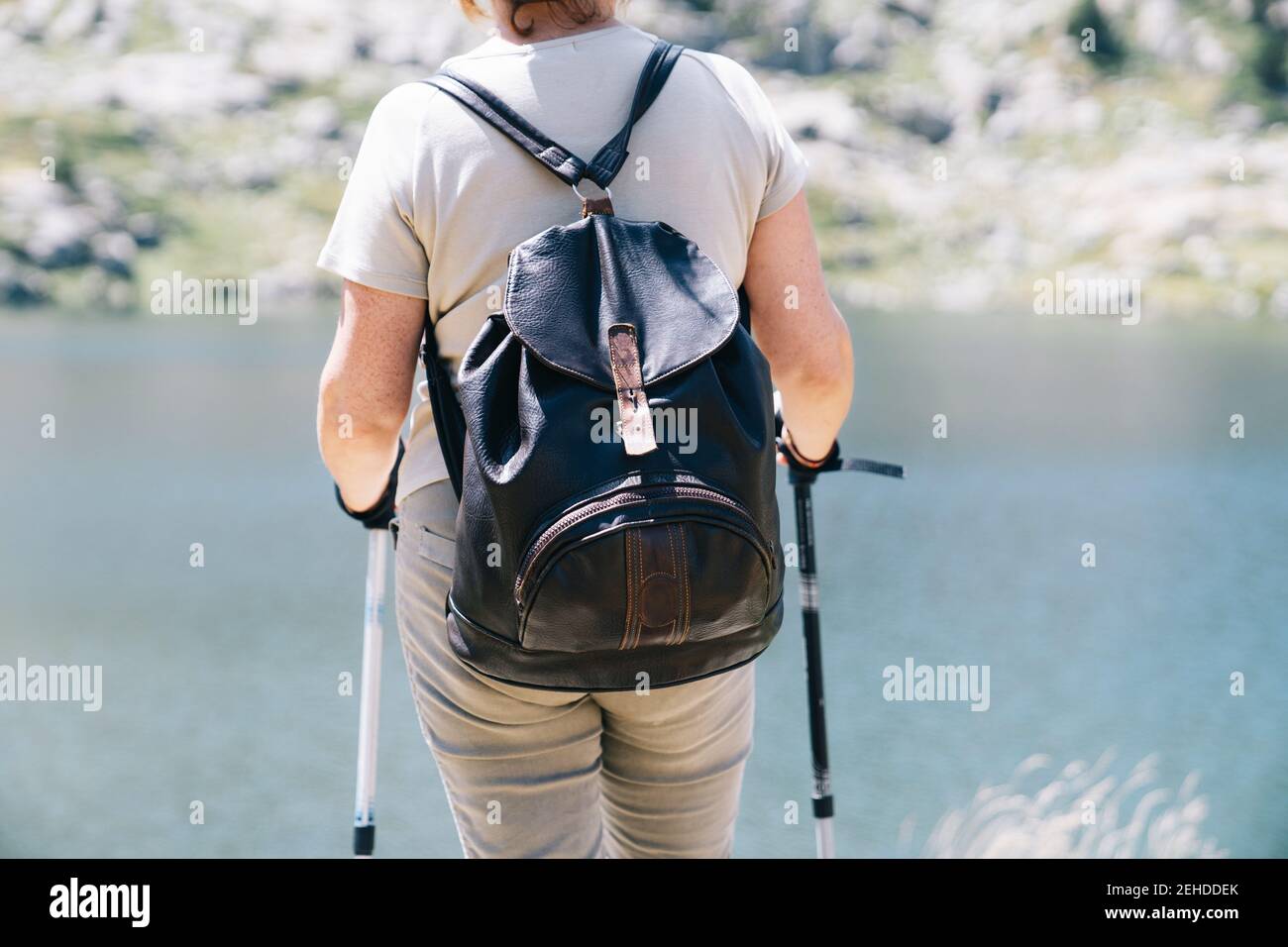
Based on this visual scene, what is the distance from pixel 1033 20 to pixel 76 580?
7282 centimetres

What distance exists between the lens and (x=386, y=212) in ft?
5.55

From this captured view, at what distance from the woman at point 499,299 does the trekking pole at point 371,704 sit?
0.57 m

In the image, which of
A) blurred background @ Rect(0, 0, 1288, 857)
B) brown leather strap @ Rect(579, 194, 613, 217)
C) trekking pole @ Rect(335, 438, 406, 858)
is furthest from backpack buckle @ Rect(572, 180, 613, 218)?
blurred background @ Rect(0, 0, 1288, 857)

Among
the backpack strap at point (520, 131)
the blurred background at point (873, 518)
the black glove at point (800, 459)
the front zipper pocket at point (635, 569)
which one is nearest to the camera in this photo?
the front zipper pocket at point (635, 569)

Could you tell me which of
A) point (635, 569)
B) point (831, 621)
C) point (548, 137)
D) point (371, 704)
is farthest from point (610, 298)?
point (831, 621)

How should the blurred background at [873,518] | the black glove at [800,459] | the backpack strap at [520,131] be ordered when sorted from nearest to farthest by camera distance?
the backpack strap at [520,131] → the black glove at [800,459] → the blurred background at [873,518]

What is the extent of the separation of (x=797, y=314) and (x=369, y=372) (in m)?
0.60

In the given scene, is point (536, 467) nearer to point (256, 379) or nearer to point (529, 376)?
point (529, 376)

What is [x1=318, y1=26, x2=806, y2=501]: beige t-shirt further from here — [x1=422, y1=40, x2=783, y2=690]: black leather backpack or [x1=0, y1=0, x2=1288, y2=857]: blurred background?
[x1=0, y1=0, x2=1288, y2=857]: blurred background

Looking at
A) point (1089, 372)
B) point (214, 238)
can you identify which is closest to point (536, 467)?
point (1089, 372)

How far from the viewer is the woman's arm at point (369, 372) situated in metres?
1.74

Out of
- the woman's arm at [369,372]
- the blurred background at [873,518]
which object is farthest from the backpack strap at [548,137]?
the blurred background at [873,518]

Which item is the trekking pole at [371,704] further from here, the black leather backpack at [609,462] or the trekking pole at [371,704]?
the black leather backpack at [609,462]
